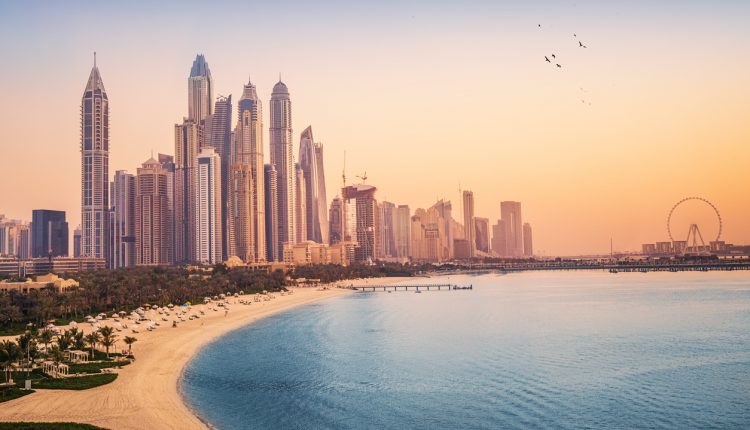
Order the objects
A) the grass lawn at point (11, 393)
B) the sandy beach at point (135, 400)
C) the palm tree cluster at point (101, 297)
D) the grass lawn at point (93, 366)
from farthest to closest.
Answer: the palm tree cluster at point (101, 297), the grass lawn at point (93, 366), the grass lawn at point (11, 393), the sandy beach at point (135, 400)

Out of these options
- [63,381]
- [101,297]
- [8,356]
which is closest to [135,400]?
[63,381]

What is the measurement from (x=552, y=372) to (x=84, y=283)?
88.7m

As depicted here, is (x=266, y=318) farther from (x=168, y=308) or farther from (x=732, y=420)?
(x=732, y=420)

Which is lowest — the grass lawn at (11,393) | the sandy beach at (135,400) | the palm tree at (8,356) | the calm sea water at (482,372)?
the calm sea water at (482,372)

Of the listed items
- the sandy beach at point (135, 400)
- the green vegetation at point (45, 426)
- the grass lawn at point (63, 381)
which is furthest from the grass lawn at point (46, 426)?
the grass lawn at point (63, 381)

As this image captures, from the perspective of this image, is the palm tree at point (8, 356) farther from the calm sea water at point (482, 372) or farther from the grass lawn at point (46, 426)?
the calm sea water at point (482, 372)

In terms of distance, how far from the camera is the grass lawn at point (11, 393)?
4361 cm

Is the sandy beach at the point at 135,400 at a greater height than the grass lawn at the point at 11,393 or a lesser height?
lesser

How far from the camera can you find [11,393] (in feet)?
146

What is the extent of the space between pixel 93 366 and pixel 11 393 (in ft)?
33.2

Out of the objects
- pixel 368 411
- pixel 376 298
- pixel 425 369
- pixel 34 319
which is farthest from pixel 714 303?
pixel 34 319

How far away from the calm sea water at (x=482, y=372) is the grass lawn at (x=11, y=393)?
1147cm

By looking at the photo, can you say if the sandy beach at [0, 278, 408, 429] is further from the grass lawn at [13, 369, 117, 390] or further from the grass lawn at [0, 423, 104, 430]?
the grass lawn at [0, 423, 104, 430]

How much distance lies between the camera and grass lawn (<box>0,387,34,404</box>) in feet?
143
